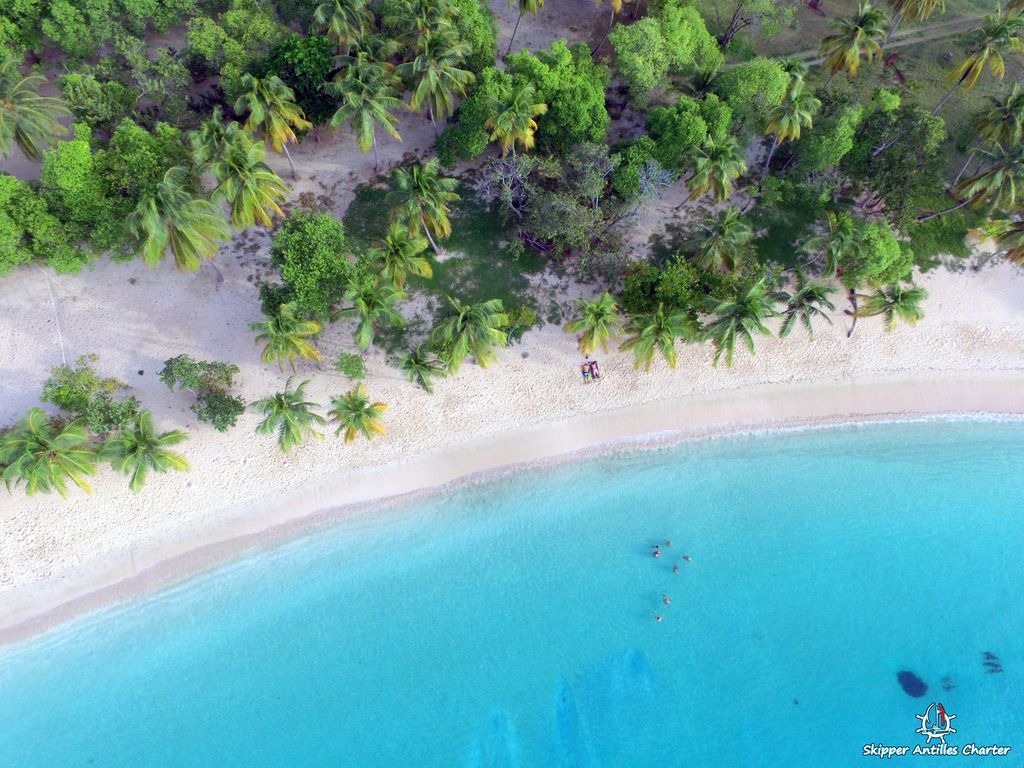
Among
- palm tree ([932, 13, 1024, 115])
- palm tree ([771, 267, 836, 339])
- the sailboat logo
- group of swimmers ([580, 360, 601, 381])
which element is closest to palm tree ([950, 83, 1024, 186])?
palm tree ([932, 13, 1024, 115])

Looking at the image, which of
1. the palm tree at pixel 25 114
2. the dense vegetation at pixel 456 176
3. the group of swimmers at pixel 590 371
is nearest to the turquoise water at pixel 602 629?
the group of swimmers at pixel 590 371

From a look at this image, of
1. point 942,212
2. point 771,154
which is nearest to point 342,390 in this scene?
point 771,154

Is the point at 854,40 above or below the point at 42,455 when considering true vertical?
above

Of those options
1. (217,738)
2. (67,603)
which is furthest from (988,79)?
(67,603)

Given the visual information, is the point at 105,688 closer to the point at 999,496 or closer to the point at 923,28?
the point at 999,496

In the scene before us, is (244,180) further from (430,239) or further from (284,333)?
(430,239)
